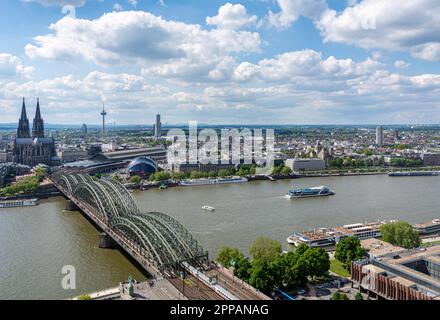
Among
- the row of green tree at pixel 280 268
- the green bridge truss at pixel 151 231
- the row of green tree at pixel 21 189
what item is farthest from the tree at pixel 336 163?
the row of green tree at pixel 280 268

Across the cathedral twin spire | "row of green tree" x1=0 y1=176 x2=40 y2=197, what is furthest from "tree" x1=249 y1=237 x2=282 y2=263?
the cathedral twin spire

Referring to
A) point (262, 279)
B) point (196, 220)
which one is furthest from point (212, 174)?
point (262, 279)

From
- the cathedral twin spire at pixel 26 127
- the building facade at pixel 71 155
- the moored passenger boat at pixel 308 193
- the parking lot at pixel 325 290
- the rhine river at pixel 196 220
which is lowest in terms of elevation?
the parking lot at pixel 325 290

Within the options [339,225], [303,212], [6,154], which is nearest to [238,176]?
[303,212]

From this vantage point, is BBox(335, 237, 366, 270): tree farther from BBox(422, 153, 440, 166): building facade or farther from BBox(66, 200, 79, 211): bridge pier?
BBox(422, 153, 440, 166): building facade

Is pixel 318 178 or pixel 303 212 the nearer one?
pixel 303 212

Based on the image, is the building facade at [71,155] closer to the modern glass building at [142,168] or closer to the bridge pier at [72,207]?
the modern glass building at [142,168]
